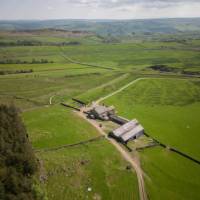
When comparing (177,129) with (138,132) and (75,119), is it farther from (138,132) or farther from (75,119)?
(75,119)

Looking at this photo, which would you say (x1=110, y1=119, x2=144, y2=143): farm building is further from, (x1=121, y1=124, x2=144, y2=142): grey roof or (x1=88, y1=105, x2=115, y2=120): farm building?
(x1=88, y1=105, x2=115, y2=120): farm building

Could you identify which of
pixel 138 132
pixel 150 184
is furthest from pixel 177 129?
pixel 150 184

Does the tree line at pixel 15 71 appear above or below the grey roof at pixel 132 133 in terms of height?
above

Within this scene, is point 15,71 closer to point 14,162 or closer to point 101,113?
point 101,113

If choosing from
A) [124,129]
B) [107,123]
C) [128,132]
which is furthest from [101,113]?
[128,132]

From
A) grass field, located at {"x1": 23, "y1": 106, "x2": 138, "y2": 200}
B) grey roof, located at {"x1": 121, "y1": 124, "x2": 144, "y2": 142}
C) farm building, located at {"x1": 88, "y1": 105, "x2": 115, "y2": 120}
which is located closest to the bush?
grass field, located at {"x1": 23, "y1": 106, "x2": 138, "y2": 200}

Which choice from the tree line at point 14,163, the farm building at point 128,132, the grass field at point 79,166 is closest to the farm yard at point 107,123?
the grass field at point 79,166

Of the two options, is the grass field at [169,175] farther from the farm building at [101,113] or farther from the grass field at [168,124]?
the farm building at [101,113]
